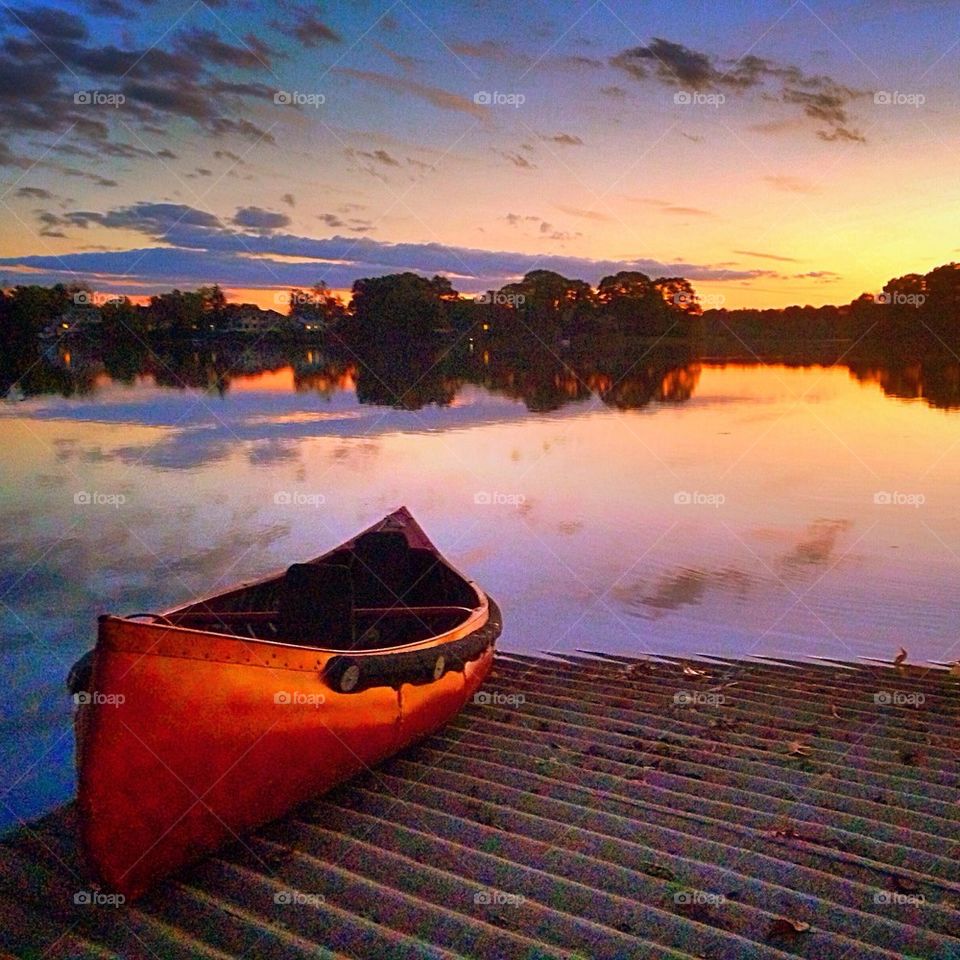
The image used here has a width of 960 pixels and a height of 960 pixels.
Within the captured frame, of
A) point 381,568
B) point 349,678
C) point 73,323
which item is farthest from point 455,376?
point 73,323

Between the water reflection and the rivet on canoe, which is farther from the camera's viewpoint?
the water reflection

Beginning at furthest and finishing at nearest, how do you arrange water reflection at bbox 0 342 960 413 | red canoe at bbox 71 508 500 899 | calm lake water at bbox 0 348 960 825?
water reflection at bbox 0 342 960 413, calm lake water at bbox 0 348 960 825, red canoe at bbox 71 508 500 899

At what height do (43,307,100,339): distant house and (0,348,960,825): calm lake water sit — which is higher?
(43,307,100,339): distant house

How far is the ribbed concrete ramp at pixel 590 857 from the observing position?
414 centimetres

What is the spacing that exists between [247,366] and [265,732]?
72.0 m

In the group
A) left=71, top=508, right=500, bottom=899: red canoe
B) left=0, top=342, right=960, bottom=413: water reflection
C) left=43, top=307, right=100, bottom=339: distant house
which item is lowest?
left=71, top=508, right=500, bottom=899: red canoe

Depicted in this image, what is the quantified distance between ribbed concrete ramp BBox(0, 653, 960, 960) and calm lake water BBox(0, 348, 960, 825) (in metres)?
→ 2.48

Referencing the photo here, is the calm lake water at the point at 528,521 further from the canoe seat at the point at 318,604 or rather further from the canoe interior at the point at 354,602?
the canoe seat at the point at 318,604

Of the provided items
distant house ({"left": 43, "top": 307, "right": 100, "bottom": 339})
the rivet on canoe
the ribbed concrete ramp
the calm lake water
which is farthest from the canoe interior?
distant house ({"left": 43, "top": 307, "right": 100, "bottom": 339})

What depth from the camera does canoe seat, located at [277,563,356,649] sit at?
6684 mm

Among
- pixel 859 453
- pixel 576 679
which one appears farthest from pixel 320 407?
pixel 576 679

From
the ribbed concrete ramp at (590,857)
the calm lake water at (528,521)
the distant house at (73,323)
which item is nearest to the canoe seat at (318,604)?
the ribbed concrete ramp at (590,857)

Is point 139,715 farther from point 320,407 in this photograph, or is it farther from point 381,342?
Result: point 381,342

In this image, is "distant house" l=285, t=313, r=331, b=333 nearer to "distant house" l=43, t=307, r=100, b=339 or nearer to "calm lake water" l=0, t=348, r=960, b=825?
"distant house" l=43, t=307, r=100, b=339
